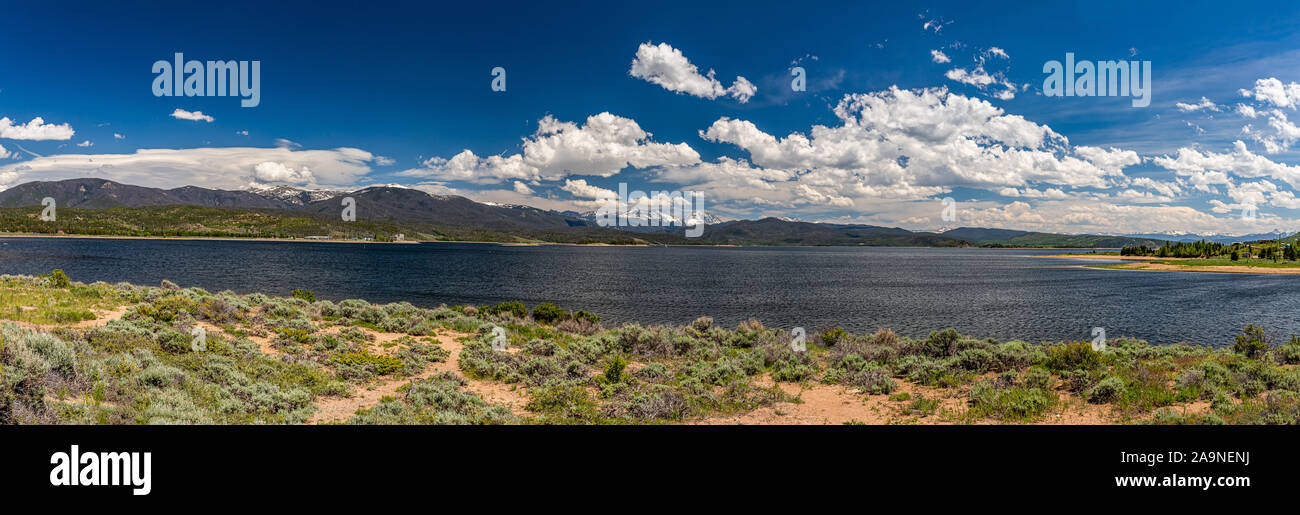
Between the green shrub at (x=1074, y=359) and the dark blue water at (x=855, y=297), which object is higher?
the green shrub at (x=1074, y=359)

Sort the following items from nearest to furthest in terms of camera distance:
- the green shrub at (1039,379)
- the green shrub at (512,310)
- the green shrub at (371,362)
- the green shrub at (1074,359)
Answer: the green shrub at (1039,379) < the green shrub at (1074,359) < the green shrub at (371,362) < the green shrub at (512,310)

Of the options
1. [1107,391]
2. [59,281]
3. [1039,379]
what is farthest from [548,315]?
[1107,391]

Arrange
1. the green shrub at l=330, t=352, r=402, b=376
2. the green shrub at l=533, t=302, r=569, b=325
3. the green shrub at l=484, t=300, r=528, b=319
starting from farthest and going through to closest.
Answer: the green shrub at l=484, t=300, r=528, b=319 < the green shrub at l=533, t=302, r=569, b=325 < the green shrub at l=330, t=352, r=402, b=376

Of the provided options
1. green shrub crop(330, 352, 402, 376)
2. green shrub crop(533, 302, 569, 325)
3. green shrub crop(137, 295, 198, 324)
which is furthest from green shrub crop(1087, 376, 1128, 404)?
green shrub crop(137, 295, 198, 324)

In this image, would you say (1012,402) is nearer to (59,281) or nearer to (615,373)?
(615,373)

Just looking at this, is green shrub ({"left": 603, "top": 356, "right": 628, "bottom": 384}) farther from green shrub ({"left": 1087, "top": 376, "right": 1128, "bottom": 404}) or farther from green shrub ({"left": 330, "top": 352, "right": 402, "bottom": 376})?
green shrub ({"left": 1087, "top": 376, "right": 1128, "bottom": 404})

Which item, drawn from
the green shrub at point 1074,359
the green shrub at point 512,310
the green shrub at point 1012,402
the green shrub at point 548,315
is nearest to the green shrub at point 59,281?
the green shrub at point 512,310

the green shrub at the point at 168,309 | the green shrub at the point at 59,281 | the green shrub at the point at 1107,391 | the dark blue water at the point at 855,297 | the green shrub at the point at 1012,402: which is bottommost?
the dark blue water at the point at 855,297

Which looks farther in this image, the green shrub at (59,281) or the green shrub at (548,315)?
the green shrub at (548,315)

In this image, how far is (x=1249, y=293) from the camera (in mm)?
62344

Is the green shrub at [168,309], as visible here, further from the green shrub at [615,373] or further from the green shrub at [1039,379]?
the green shrub at [1039,379]

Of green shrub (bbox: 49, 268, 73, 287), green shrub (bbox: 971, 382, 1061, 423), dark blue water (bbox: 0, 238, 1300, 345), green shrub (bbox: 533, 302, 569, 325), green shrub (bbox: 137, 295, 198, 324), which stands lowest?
dark blue water (bbox: 0, 238, 1300, 345)
